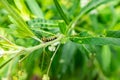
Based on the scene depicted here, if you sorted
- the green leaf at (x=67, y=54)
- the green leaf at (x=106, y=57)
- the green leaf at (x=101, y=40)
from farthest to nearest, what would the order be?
the green leaf at (x=106, y=57) → the green leaf at (x=67, y=54) → the green leaf at (x=101, y=40)

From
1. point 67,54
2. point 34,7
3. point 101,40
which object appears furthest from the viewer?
point 67,54

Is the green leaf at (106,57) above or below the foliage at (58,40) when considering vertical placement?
below

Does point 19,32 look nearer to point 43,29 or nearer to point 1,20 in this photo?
point 43,29

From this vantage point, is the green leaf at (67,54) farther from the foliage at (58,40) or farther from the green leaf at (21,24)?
the green leaf at (21,24)

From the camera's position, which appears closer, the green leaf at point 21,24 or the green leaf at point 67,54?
the green leaf at point 21,24

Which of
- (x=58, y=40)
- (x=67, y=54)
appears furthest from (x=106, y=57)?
(x=58, y=40)

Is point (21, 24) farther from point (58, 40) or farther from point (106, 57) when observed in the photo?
point (106, 57)

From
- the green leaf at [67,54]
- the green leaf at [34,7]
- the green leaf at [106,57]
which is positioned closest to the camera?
the green leaf at [34,7]

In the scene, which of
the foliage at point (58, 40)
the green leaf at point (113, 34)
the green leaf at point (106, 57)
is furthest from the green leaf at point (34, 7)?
the green leaf at point (106, 57)
